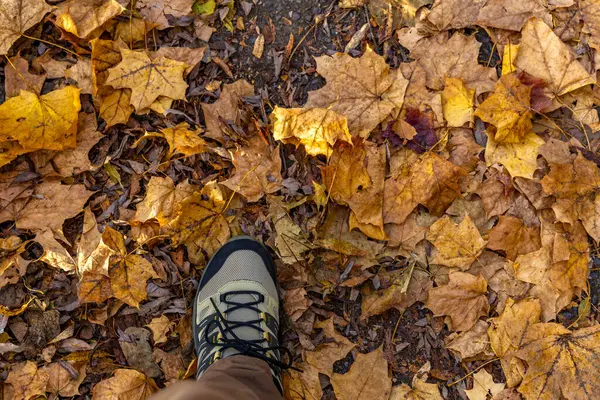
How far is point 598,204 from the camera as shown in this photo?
2.08 m

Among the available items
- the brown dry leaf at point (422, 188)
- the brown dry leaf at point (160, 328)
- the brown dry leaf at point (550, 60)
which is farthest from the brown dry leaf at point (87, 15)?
the brown dry leaf at point (550, 60)

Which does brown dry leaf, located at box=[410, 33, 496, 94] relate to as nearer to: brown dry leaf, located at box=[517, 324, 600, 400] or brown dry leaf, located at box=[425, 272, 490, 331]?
brown dry leaf, located at box=[425, 272, 490, 331]

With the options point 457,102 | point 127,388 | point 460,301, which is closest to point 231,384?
point 127,388

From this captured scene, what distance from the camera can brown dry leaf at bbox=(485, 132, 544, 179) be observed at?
215cm

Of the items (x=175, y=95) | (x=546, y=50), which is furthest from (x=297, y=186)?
(x=546, y=50)

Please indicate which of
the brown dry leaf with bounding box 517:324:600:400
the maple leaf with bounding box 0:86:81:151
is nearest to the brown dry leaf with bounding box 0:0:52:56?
the maple leaf with bounding box 0:86:81:151

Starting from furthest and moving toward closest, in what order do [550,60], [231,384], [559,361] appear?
[550,60]
[559,361]
[231,384]

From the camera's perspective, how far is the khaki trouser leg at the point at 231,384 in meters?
1.58

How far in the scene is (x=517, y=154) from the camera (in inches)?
85.4

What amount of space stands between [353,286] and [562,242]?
88 cm

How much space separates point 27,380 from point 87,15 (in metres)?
1.61

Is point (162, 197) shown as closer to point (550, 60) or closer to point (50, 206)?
point (50, 206)

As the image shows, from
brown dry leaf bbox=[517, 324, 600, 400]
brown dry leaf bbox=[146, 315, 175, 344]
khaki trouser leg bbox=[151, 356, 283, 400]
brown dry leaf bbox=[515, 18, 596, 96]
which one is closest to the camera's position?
khaki trouser leg bbox=[151, 356, 283, 400]

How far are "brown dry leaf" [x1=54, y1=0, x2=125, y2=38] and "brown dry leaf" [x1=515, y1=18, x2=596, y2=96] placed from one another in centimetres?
174
